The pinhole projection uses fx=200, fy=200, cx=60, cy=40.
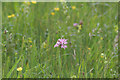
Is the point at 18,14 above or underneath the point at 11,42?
above

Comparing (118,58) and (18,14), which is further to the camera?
(18,14)

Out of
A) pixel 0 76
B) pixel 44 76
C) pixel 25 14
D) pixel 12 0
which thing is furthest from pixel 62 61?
pixel 12 0

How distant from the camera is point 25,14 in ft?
9.07

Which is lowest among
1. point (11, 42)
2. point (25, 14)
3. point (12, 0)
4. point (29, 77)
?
point (29, 77)

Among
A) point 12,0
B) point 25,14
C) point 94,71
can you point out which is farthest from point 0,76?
point 12,0

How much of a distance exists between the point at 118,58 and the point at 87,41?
0.41 meters

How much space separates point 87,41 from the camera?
7.49ft

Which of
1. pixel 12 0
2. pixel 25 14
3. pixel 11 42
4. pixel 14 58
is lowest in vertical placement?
pixel 14 58

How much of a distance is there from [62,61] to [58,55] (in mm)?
156

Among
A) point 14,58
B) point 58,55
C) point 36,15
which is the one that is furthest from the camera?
point 36,15

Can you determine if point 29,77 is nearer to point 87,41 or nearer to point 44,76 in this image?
point 44,76

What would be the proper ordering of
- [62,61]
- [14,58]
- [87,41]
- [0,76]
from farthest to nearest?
1. [87,41]
2. [14,58]
3. [62,61]
4. [0,76]

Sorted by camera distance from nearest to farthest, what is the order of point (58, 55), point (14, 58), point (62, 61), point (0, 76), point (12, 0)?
point (0, 76) < point (58, 55) < point (62, 61) < point (14, 58) < point (12, 0)

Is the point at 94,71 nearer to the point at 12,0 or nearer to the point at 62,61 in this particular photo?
the point at 62,61
